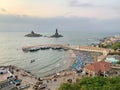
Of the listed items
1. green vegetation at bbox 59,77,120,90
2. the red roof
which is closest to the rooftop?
green vegetation at bbox 59,77,120,90

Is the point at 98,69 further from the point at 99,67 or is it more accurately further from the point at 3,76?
the point at 3,76

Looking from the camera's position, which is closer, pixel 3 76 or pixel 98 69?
pixel 3 76

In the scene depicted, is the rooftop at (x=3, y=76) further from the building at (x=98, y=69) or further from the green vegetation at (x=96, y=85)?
the building at (x=98, y=69)

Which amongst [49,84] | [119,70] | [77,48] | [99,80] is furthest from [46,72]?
[77,48]

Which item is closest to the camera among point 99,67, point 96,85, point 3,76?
point 96,85

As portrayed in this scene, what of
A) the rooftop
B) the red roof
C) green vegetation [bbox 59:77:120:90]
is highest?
green vegetation [bbox 59:77:120:90]

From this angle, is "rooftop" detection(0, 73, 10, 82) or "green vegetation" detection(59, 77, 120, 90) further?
"rooftop" detection(0, 73, 10, 82)

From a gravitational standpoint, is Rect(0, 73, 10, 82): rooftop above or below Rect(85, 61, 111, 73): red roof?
below

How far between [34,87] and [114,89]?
15882 millimetres

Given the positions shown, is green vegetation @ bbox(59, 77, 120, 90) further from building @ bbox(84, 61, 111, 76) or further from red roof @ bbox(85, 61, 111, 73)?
red roof @ bbox(85, 61, 111, 73)

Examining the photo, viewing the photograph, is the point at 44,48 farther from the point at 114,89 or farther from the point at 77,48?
the point at 114,89

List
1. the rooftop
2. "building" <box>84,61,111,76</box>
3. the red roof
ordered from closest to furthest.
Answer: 1. the rooftop
2. "building" <box>84,61,111,76</box>
3. the red roof

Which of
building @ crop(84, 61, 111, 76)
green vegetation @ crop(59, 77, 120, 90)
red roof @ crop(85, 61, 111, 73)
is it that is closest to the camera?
green vegetation @ crop(59, 77, 120, 90)

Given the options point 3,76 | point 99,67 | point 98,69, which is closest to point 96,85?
point 98,69
